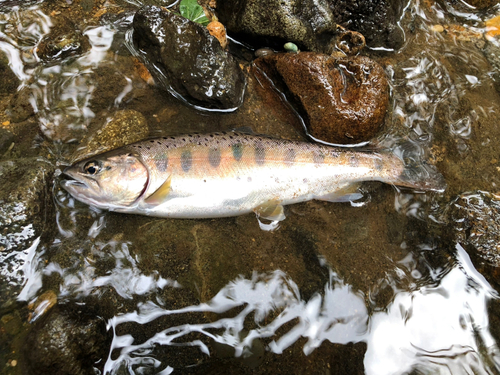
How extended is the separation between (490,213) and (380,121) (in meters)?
1.54

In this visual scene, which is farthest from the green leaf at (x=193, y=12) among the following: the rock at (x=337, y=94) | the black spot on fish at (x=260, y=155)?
the black spot on fish at (x=260, y=155)

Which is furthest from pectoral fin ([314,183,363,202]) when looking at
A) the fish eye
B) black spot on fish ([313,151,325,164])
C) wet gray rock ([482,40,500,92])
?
wet gray rock ([482,40,500,92])

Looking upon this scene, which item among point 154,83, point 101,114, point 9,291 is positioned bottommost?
point 9,291

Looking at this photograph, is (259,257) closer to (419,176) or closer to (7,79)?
(419,176)

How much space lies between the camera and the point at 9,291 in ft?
9.40

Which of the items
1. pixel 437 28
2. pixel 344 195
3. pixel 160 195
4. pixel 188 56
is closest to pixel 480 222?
pixel 344 195

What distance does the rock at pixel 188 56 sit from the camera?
12.4ft

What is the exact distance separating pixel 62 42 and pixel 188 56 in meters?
1.60

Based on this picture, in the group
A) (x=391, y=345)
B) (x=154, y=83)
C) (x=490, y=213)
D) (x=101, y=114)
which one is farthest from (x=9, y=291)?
(x=490, y=213)

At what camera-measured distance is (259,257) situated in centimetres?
335

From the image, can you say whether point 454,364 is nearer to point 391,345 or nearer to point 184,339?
point 391,345

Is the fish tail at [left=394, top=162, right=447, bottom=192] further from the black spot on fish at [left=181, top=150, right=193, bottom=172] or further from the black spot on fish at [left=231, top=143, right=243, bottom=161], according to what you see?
the black spot on fish at [left=181, top=150, right=193, bottom=172]

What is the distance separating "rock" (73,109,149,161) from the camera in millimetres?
3617

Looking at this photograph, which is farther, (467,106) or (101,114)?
(467,106)
